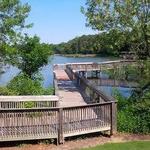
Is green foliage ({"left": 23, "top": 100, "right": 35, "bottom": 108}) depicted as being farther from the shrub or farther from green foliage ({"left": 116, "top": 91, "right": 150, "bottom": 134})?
the shrub

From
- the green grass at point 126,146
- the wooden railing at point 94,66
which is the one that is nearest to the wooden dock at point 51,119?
the green grass at point 126,146

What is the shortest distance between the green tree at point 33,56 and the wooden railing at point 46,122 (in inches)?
659

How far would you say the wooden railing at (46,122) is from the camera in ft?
43.6

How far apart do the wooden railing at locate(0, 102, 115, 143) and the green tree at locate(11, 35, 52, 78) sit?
1674 cm

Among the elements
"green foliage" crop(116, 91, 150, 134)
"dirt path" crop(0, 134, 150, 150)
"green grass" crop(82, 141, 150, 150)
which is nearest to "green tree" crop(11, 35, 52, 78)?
"green foliage" crop(116, 91, 150, 134)

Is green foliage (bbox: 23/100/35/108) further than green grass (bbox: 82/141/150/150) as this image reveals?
Yes

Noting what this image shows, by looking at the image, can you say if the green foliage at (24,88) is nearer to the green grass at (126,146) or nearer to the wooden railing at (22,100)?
the wooden railing at (22,100)

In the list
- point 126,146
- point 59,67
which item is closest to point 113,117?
point 126,146

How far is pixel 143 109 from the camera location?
16594 mm

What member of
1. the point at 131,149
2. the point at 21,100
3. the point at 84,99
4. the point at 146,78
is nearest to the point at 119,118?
the point at 131,149

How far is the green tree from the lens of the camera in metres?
30.9

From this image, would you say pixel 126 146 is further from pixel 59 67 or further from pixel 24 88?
pixel 59 67

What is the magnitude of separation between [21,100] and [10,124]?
2146 millimetres

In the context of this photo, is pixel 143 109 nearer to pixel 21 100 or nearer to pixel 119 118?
pixel 119 118
